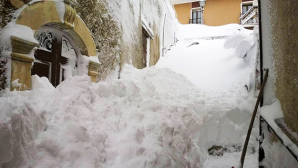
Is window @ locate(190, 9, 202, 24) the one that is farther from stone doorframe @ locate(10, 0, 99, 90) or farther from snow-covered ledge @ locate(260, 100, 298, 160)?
snow-covered ledge @ locate(260, 100, 298, 160)

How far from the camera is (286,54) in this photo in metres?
2.01

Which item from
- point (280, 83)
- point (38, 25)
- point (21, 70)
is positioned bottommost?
point (280, 83)

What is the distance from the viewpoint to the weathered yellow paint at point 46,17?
2250mm

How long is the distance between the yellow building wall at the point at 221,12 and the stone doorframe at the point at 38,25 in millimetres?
18962

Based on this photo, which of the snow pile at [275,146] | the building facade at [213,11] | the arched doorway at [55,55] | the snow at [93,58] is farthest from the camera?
the building facade at [213,11]

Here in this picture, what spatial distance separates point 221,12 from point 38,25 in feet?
66.0

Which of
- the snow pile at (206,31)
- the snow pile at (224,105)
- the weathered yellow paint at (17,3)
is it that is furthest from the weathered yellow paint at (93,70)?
the snow pile at (206,31)

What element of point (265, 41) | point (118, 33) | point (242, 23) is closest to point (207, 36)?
point (242, 23)

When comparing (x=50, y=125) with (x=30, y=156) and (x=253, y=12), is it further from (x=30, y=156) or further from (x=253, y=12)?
(x=253, y=12)

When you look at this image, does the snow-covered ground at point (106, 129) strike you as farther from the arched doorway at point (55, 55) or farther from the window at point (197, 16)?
the window at point (197, 16)

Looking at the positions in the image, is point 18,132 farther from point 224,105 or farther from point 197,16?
point 197,16

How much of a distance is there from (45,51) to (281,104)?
3.05 m

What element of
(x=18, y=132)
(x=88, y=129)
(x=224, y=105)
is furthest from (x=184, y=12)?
(x=18, y=132)

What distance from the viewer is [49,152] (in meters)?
1.58
